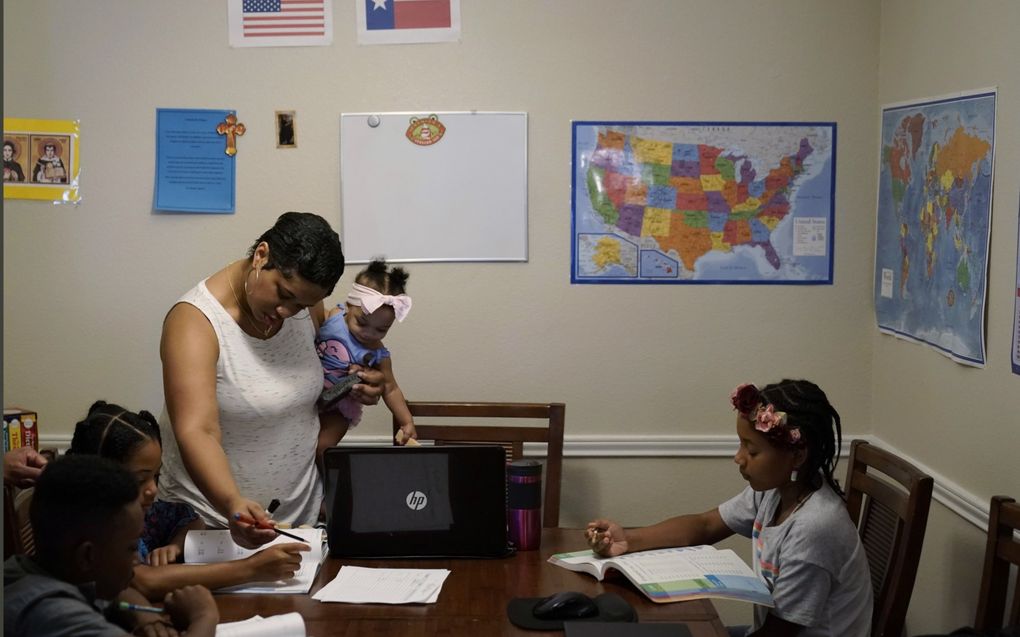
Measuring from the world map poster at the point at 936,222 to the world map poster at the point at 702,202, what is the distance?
0.68ft

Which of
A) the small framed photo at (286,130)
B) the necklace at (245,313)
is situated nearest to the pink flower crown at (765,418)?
the necklace at (245,313)

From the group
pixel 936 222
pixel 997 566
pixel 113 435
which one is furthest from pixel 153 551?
pixel 936 222

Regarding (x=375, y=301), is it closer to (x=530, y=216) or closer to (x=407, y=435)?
(x=407, y=435)

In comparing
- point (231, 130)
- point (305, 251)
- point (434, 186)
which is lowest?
point (305, 251)

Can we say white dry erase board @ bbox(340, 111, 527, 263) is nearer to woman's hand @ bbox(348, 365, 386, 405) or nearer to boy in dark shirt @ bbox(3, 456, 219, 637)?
woman's hand @ bbox(348, 365, 386, 405)

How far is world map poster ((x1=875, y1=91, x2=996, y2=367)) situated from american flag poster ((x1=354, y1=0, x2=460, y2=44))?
55.0 inches

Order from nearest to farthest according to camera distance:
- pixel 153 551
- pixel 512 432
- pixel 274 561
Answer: pixel 274 561
pixel 153 551
pixel 512 432

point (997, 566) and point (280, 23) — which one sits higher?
point (280, 23)

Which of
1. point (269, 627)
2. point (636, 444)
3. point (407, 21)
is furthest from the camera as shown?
point (636, 444)

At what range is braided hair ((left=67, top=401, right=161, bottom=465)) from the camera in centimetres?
184

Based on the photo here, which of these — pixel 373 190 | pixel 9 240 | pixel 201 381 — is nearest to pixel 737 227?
pixel 373 190

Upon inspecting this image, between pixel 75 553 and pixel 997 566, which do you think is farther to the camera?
pixel 997 566

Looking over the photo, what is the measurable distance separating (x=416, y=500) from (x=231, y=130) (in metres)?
1.63

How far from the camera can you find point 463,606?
1.81m
